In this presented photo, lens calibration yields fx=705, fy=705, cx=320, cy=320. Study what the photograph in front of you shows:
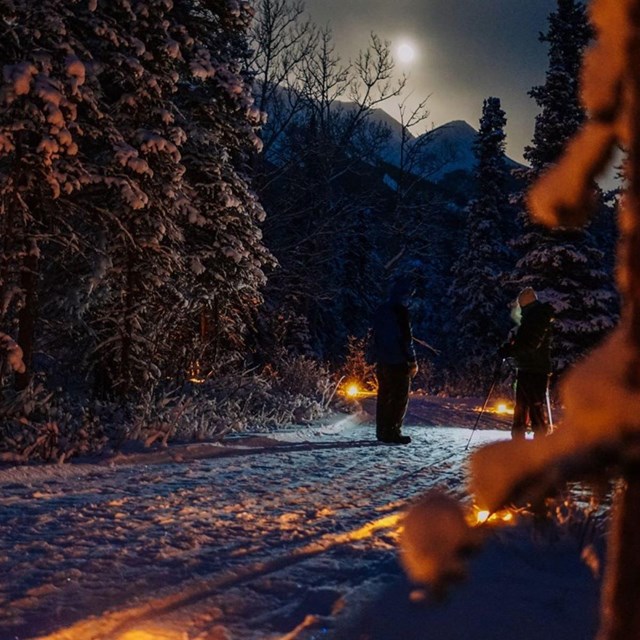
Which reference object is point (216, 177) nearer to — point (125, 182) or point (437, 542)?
point (125, 182)

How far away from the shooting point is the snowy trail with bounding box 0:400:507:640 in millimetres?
3525

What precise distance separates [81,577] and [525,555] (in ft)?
8.59

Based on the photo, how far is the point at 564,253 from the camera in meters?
23.8

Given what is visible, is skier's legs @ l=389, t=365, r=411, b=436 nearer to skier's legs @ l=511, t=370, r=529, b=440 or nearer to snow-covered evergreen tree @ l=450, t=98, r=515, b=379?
skier's legs @ l=511, t=370, r=529, b=440

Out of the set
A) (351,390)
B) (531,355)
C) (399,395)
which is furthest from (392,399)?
(351,390)

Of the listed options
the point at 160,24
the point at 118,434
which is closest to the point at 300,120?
the point at 160,24

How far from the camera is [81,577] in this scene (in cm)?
404

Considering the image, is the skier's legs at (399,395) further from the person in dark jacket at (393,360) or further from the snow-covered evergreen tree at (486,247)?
the snow-covered evergreen tree at (486,247)

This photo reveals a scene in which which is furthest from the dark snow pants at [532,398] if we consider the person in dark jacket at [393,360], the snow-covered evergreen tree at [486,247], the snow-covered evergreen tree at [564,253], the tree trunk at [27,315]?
the snow-covered evergreen tree at [486,247]

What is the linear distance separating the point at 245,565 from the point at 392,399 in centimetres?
672

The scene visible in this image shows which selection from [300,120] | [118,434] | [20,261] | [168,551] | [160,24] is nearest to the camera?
[168,551]

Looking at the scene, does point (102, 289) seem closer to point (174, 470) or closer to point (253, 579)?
point (174, 470)

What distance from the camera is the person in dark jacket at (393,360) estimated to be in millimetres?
10664

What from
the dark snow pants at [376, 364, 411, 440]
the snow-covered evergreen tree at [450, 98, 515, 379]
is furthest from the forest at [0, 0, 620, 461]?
the snow-covered evergreen tree at [450, 98, 515, 379]
